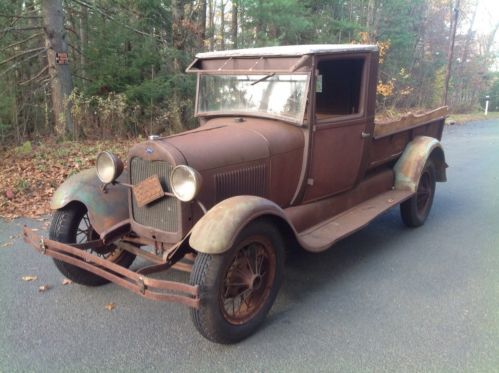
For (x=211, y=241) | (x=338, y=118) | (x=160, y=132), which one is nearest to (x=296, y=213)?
(x=338, y=118)

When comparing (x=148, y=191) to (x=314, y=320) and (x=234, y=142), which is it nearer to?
(x=234, y=142)

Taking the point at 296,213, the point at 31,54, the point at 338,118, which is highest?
the point at 31,54

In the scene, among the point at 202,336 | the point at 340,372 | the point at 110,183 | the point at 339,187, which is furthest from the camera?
the point at 339,187

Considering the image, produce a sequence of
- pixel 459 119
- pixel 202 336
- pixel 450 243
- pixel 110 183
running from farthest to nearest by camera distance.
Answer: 1. pixel 459 119
2. pixel 450 243
3. pixel 110 183
4. pixel 202 336

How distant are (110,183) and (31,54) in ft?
23.5

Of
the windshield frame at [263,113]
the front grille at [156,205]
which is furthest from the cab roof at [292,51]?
the front grille at [156,205]

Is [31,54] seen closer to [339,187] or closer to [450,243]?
[339,187]

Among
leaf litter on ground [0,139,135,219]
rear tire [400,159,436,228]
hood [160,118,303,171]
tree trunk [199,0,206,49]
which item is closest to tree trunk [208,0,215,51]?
tree trunk [199,0,206,49]

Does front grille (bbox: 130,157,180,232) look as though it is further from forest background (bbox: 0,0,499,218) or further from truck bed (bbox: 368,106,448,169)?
forest background (bbox: 0,0,499,218)

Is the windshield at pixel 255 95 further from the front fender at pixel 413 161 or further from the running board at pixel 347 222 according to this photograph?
the front fender at pixel 413 161

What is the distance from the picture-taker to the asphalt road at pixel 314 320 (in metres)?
2.71

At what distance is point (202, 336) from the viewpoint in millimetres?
2957

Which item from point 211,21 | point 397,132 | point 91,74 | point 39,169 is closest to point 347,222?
point 397,132

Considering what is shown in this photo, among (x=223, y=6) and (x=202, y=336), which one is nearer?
(x=202, y=336)
